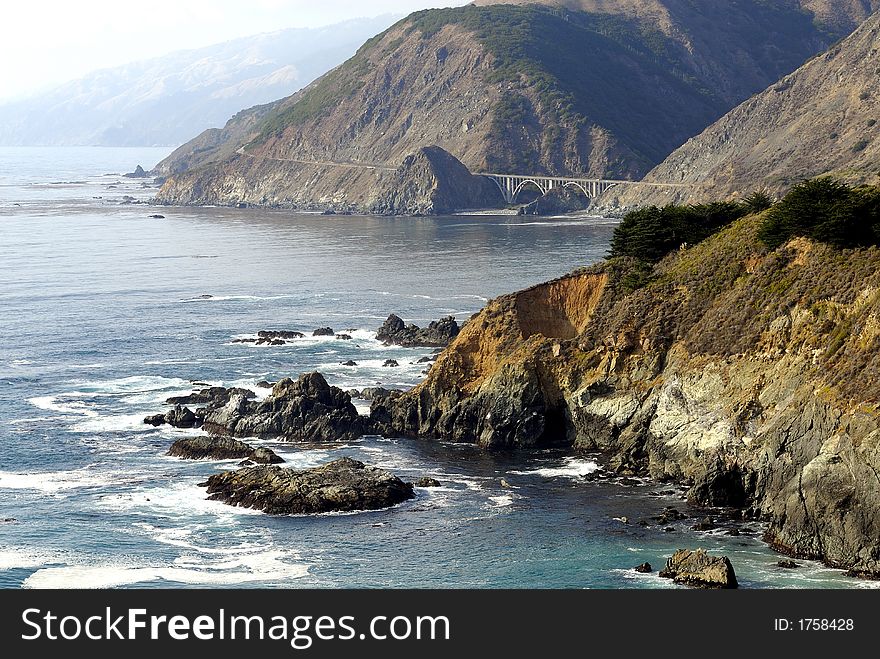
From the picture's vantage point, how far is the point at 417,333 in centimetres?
11738

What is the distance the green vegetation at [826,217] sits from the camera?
232 feet

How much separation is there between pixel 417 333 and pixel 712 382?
5001 centimetres

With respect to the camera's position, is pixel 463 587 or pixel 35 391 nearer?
pixel 463 587

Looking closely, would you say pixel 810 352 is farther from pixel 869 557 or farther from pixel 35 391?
pixel 35 391

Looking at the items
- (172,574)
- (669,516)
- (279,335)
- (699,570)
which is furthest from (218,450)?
(279,335)

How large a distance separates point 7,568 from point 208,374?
4392 centimetres

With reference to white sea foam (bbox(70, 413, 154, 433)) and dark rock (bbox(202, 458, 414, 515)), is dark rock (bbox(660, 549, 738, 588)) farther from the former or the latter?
white sea foam (bbox(70, 413, 154, 433))

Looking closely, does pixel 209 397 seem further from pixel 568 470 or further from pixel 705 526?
pixel 705 526

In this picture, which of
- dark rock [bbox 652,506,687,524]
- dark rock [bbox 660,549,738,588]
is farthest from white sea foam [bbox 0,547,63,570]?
dark rock [bbox 652,506,687,524]

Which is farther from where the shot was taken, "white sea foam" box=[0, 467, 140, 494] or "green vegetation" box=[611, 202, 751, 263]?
"green vegetation" box=[611, 202, 751, 263]

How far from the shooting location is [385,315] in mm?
133000

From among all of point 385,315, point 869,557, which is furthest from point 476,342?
point 385,315

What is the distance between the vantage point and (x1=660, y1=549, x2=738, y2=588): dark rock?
175 feet

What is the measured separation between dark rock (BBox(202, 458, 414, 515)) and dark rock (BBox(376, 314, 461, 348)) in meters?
45.1
